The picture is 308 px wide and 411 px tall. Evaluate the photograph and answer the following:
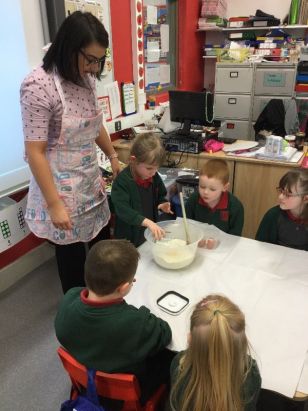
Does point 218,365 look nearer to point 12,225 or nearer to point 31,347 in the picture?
point 31,347

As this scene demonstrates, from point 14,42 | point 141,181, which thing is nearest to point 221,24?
point 14,42

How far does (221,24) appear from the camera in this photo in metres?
4.49

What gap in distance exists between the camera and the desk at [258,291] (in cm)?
94

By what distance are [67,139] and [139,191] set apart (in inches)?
17.7

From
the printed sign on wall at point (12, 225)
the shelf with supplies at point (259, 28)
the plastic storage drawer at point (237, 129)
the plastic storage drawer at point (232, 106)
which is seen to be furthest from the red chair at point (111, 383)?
the shelf with supplies at point (259, 28)

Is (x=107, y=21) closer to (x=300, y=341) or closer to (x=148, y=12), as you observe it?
(x=148, y=12)

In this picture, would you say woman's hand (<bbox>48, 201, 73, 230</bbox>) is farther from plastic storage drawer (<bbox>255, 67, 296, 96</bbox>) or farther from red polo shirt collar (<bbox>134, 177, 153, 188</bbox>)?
plastic storage drawer (<bbox>255, 67, 296, 96</bbox>)

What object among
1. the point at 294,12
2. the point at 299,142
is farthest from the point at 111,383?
the point at 294,12

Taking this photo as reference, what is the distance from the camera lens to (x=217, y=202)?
69.9 inches

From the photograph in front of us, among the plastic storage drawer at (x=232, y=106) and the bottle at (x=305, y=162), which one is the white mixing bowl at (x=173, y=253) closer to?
the bottle at (x=305, y=162)

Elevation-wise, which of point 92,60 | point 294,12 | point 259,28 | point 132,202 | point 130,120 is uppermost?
point 294,12

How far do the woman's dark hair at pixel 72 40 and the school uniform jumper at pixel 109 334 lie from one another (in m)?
0.91

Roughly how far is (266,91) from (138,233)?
285 cm

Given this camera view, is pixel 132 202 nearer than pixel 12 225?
Yes
